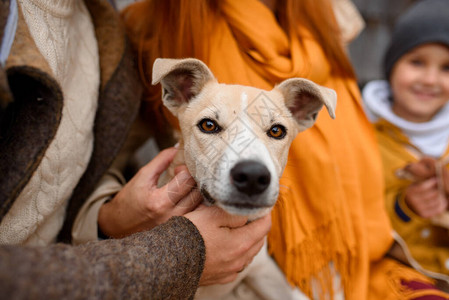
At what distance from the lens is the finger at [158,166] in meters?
1.25

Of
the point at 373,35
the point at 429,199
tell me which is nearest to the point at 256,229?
→ the point at 429,199

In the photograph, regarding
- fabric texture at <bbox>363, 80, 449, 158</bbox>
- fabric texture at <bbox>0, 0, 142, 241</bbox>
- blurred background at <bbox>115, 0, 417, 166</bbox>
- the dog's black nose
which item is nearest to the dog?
the dog's black nose

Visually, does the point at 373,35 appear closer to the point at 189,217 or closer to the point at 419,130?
the point at 419,130

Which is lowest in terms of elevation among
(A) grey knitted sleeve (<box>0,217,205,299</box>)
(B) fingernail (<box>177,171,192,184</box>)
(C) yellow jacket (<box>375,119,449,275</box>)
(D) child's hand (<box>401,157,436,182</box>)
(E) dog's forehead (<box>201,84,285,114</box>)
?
(C) yellow jacket (<box>375,119,449,275</box>)

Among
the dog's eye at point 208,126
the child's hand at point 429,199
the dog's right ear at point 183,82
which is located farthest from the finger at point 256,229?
the child's hand at point 429,199

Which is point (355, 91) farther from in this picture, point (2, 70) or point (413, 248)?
point (2, 70)

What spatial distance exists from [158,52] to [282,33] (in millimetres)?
588

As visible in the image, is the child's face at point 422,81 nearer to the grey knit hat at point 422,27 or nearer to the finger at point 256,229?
the grey knit hat at point 422,27

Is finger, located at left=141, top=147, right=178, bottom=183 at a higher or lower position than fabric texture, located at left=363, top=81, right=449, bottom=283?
higher

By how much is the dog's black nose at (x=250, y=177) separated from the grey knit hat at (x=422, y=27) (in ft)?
5.34

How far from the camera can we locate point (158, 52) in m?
1.46

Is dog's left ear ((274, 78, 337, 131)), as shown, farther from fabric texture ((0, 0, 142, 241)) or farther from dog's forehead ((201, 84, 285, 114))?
fabric texture ((0, 0, 142, 241))

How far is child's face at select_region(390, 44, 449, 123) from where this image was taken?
77.3 inches

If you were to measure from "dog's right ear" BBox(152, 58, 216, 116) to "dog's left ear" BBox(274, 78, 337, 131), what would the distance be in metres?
0.31
